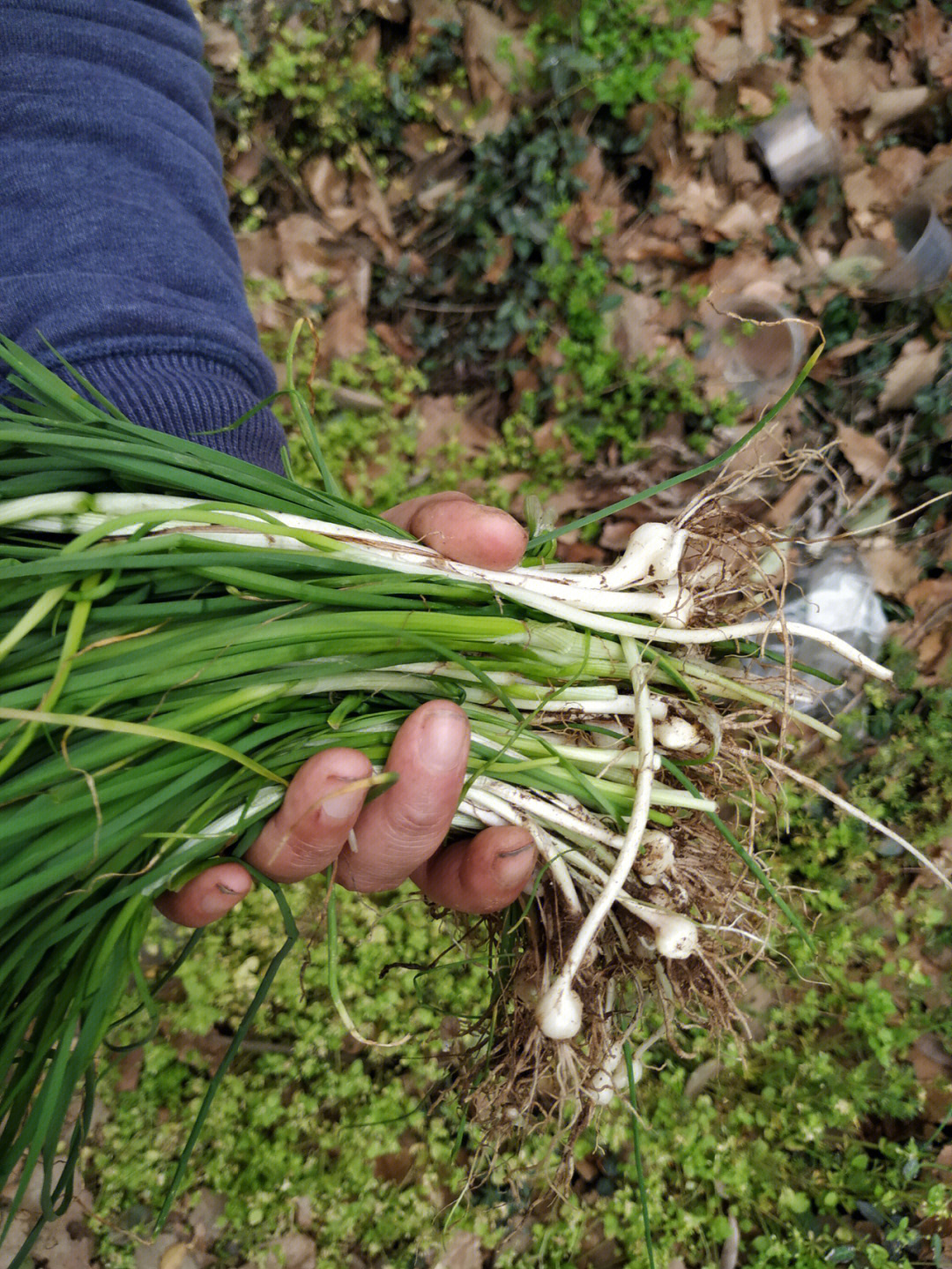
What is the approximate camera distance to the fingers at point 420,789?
0.94 m

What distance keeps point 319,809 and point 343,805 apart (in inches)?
1.2

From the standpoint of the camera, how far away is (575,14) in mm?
2000

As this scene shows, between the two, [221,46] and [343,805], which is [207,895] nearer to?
[343,805]

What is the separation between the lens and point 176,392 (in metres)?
1.19

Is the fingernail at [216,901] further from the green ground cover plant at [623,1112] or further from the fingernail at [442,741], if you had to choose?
the green ground cover plant at [623,1112]

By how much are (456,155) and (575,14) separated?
0.45 metres

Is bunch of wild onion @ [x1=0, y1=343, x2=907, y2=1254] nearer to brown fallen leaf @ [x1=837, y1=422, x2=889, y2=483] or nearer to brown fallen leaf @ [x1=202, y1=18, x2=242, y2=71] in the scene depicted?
brown fallen leaf @ [x1=837, y1=422, x2=889, y2=483]

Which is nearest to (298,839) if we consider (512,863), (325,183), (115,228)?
(512,863)

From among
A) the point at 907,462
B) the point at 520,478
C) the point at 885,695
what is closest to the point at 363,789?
the point at 520,478

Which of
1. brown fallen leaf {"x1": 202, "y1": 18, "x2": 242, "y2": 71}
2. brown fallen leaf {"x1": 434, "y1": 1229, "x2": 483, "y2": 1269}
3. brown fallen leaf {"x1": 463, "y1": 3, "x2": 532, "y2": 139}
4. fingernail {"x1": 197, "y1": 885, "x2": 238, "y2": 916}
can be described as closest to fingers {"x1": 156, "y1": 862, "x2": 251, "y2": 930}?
fingernail {"x1": 197, "y1": 885, "x2": 238, "y2": 916}

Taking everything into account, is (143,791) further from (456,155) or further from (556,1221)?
(456,155)

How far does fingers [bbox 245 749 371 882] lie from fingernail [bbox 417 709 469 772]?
0.08 meters

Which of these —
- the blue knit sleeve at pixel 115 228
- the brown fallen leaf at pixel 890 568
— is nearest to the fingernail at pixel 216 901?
the blue knit sleeve at pixel 115 228

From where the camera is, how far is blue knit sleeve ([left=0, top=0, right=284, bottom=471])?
1200 mm
